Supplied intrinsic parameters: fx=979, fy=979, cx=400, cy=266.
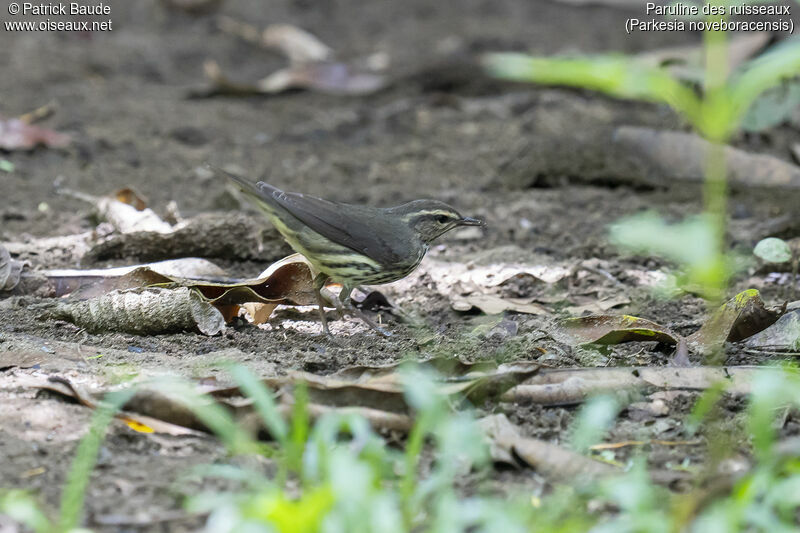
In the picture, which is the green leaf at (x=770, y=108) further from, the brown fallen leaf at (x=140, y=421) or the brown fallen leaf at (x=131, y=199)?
the brown fallen leaf at (x=140, y=421)

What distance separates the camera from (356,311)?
5.73 meters

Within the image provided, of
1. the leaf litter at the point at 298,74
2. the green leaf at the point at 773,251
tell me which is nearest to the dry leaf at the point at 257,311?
the green leaf at the point at 773,251

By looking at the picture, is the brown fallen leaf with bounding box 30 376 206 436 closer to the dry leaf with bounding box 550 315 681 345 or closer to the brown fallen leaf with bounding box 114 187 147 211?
the dry leaf with bounding box 550 315 681 345

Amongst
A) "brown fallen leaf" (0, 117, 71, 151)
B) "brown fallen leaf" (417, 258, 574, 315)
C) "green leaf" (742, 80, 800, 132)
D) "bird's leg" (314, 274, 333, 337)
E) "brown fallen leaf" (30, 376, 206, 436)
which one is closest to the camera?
"brown fallen leaf" (30, 376, 206, 436)

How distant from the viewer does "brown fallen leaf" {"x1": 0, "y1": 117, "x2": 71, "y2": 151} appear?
8.51m

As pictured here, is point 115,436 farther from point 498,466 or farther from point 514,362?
point 514,362

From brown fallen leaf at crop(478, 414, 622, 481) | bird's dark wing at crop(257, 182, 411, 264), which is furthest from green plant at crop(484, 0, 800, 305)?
bird's dark wing at crop(257, 182, 411, 264)

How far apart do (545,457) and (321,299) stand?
8.21 ft

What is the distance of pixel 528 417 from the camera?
3.91 metres

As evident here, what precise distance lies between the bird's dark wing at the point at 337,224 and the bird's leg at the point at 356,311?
0.30 meters

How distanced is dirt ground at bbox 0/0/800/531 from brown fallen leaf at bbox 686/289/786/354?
0.14 metres

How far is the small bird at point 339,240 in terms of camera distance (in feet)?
18.7

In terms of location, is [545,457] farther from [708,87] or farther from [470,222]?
[470,222]

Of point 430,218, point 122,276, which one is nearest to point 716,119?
point 122,276
